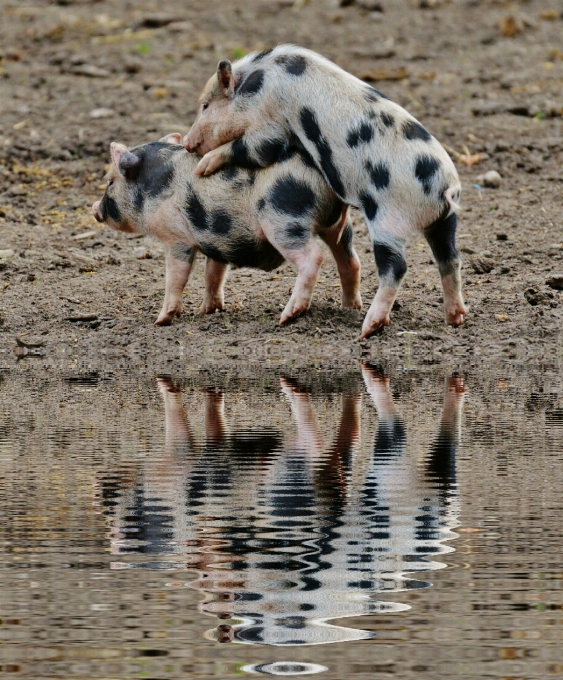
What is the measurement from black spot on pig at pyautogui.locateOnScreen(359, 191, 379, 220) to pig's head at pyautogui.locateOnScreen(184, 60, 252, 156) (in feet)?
2.97

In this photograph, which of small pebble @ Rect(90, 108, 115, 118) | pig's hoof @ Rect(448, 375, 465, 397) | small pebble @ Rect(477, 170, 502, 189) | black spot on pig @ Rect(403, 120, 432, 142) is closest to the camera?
pig's hoof @ Rect(448, 375, 465, 397)

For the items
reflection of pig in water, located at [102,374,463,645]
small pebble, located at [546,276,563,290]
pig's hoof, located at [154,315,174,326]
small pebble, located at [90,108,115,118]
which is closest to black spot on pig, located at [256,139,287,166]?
pig's hoof, located at [154,315,174,326]

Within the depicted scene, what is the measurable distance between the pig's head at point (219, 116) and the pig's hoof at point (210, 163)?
0.16m

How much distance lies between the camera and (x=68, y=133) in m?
12.6

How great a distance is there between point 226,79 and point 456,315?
186 cm

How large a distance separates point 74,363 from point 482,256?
3.02 metres

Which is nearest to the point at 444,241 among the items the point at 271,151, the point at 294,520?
the point at 271,151

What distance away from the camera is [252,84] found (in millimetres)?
7828

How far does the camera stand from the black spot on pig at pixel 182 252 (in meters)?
8.05

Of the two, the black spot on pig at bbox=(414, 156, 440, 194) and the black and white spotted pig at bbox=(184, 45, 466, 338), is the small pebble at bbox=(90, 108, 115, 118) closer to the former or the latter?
the black and white spotted pig at bbox=(184, 45, 466, 338)

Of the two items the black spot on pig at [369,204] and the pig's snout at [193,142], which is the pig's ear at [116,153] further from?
the black spot on pig at [369,204]

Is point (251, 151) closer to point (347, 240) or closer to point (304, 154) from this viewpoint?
point (304, 154)

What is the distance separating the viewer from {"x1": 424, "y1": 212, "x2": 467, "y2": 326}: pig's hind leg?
7422 millimetres

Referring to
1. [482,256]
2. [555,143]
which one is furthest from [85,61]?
[482,256]
